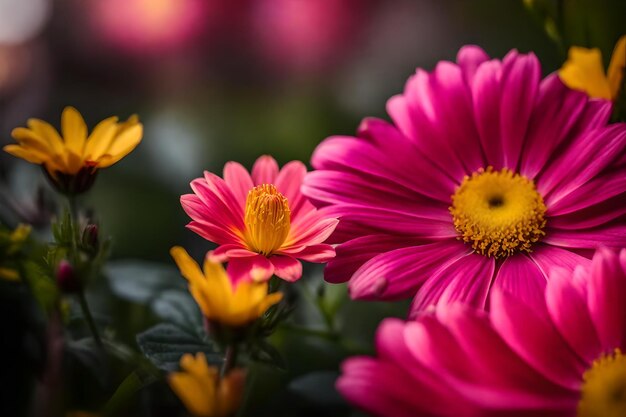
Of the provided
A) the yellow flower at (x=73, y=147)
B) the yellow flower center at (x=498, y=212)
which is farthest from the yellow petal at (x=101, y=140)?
the yellow flower center at (x=498, y=212)

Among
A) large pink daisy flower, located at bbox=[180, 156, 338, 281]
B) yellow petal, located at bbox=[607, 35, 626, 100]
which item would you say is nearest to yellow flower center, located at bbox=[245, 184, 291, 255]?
large pink daisy flower, located at bbox=[180, 156, 338, 281]

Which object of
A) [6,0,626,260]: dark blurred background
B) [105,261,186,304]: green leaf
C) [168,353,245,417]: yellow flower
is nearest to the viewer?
[168,353,245,417]: yellow flower

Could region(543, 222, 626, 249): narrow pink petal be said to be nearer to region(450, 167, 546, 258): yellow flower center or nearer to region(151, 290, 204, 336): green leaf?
region(450, 167, 546, 258): yellow flower center

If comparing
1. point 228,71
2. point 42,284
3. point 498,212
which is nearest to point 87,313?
point 42,284

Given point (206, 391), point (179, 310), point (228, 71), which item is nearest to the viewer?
point (206, 391)

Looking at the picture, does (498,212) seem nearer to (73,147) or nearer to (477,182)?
(477,182)

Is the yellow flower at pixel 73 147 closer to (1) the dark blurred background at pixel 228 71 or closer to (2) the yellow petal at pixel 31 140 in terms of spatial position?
(2) the yellow petal at pixel 31 140
